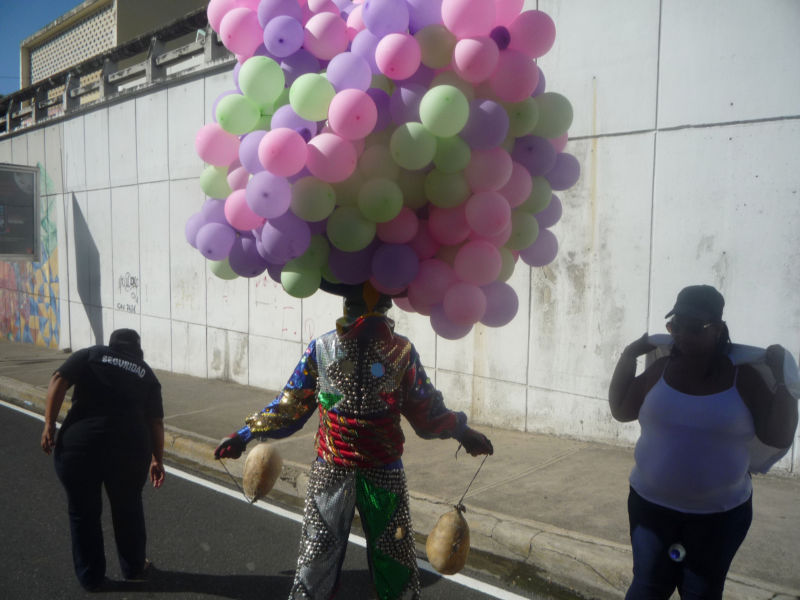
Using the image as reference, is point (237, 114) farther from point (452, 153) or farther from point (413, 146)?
point (452, 153)

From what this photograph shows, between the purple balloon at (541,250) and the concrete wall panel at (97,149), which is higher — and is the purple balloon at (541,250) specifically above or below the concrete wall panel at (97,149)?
below

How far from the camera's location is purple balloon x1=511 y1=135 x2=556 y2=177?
299 cm

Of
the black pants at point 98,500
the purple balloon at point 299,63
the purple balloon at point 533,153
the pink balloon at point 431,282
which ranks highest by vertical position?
the purple balloon at point 299,63

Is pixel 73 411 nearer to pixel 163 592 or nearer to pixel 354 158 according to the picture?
pixel 163 592

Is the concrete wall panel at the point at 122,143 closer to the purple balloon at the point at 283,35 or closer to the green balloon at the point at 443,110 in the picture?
the purple balloon at the point at 283,35

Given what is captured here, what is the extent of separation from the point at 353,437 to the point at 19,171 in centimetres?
1399

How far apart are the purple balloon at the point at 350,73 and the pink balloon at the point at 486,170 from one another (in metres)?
0.51

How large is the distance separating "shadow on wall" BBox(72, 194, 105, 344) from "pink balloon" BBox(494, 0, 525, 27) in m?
12.2

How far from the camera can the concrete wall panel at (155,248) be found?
1134 centimetres

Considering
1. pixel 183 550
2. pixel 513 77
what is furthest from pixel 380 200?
pixel 183 550

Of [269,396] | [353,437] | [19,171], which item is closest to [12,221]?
[19,171]

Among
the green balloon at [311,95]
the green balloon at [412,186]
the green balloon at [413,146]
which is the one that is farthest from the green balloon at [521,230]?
the green balloon at [311,95]

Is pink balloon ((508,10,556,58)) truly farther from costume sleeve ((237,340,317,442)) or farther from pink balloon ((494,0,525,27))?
costume sleeve ((237,340,317,442))

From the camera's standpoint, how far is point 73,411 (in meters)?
4.11
